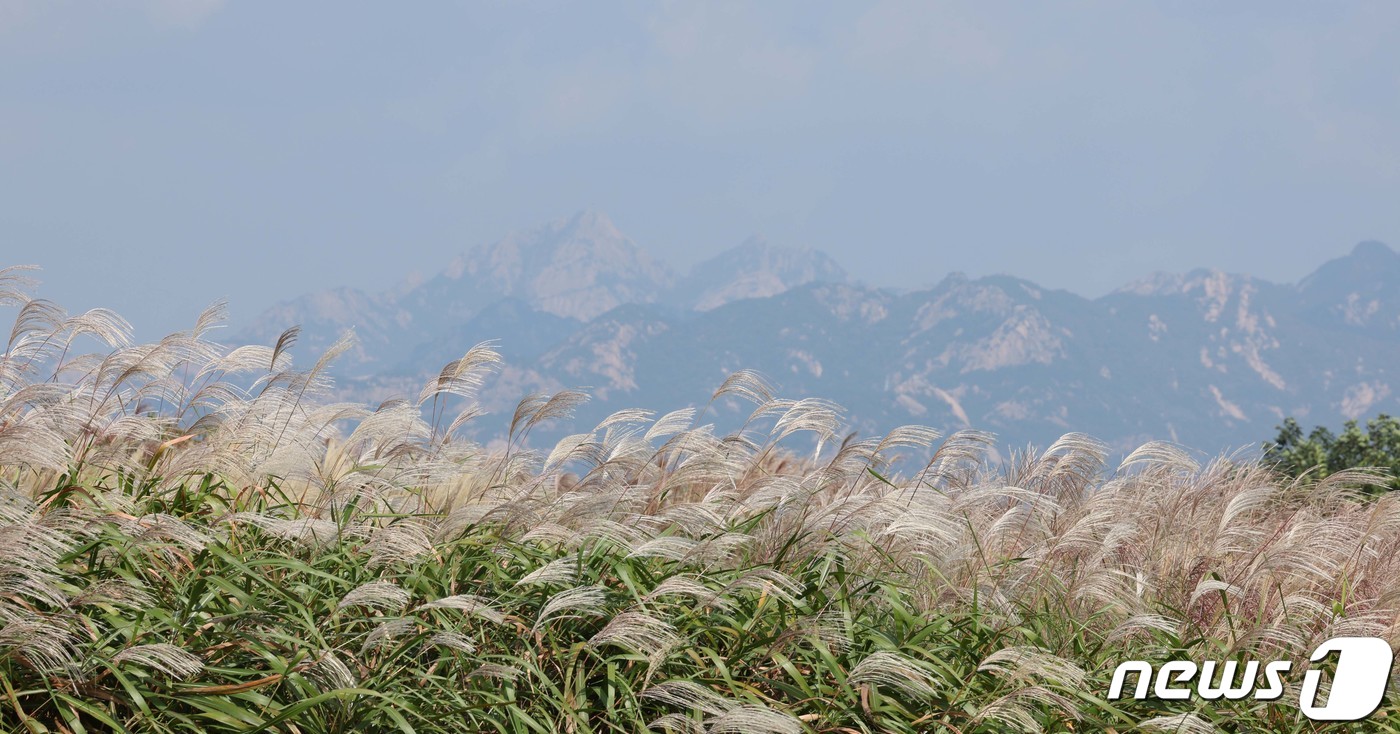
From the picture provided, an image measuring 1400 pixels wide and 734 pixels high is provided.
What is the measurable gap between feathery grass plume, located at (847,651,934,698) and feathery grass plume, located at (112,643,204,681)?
234cm

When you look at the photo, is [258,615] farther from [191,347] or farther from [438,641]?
[191,347]

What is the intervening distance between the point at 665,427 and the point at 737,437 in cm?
56

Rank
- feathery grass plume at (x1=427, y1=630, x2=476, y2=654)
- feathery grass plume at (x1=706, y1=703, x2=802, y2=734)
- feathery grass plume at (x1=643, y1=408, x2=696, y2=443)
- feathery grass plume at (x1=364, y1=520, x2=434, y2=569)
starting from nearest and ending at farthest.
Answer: feathery grass plume at (x1=706, y1=703, x2=802, y2=734) < feathery grass plume at (x1=427, y1=630, x2=476, y2=654) < feathery grass plume at (x1=364, y1=520, x2=434, y2=569) < feathery grass plume at (x1=643, y1=408, x2=696, y2=443)

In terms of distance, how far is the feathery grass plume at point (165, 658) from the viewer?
349 cm

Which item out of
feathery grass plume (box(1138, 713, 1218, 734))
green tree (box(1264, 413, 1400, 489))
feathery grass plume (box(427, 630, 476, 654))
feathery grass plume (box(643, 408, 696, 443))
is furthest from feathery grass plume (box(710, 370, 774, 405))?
green tree (box(1264, 413, 1400, 489))

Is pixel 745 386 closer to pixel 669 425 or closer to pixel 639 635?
pixel 669 425

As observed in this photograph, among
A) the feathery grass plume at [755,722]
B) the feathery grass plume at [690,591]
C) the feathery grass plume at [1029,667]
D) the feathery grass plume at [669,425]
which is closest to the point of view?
the feathery grass plume at [755,722]

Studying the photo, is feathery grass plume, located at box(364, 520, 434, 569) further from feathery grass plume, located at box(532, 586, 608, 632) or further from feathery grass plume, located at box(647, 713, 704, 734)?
feathery grass plume, located at box(647, 713, 704, 734)

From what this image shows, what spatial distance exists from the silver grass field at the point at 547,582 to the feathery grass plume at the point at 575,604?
3 centimetres

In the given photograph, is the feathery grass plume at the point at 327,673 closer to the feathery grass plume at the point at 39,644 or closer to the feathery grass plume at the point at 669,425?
the feathery grass plume at the point at 39,644

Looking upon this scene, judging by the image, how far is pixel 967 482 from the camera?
8344mm

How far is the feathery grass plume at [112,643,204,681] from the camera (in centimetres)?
349

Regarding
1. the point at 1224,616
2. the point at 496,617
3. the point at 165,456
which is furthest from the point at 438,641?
the point at 1224,616

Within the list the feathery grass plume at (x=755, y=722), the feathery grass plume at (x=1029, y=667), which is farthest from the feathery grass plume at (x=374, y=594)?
the feathery grass plume at (x=1029, y=667)
